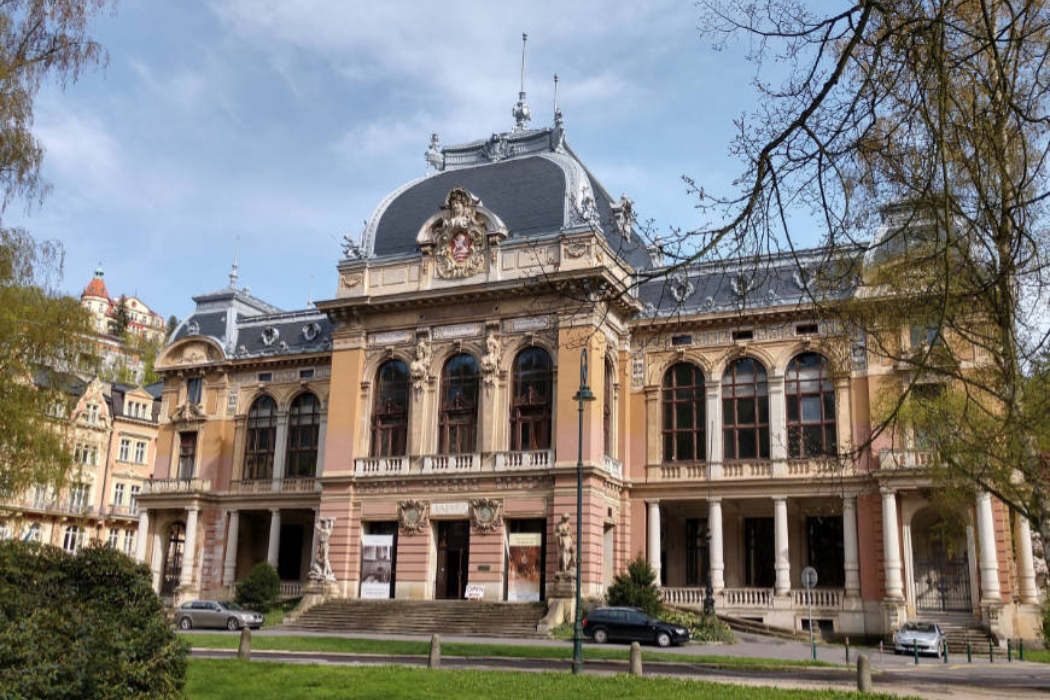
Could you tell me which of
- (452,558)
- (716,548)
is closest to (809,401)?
(716,548)

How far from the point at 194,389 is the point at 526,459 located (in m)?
22.7

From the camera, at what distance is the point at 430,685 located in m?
17.4

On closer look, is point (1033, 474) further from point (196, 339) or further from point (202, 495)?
point (196, 339)

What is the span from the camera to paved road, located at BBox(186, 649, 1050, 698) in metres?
19.9

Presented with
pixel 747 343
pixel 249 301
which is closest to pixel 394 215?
pixel 249 301

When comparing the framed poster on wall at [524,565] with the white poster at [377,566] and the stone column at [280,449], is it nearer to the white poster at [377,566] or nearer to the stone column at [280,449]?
the white poster at [377,566]

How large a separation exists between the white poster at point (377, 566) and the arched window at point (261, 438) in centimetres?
1079

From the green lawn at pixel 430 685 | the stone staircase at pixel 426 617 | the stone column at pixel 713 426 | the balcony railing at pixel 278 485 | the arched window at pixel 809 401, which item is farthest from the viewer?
the balcony railing at pixel 278 485

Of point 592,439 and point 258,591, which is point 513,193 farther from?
point 258,591

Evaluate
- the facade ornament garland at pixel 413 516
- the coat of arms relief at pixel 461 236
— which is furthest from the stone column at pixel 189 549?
the coat of arms relief at pixel 461 236

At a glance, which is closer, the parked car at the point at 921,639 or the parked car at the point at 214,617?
the parked car at the point at 921,639

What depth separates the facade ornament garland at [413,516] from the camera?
132 feet

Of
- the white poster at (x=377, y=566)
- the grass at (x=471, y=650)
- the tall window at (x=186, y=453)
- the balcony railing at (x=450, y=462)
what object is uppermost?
the tall window at (x=186, y=453)

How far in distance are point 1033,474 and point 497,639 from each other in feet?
66.3
